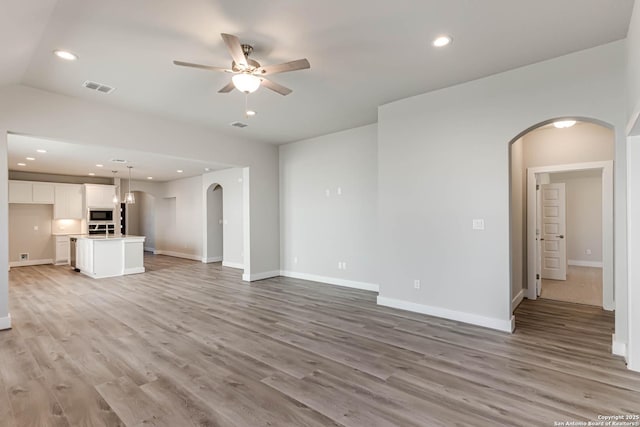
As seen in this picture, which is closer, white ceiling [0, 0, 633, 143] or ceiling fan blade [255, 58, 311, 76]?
white ceiling [0, 0, 633, 143]

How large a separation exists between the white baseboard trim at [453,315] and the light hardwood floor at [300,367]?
0.14m

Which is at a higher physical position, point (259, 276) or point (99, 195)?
point (99, 195)

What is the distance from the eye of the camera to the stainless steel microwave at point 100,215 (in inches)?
396

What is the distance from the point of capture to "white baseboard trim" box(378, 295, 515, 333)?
12.1 feet

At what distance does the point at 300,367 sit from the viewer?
286cm

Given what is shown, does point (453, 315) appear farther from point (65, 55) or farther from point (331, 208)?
point (65, 55)

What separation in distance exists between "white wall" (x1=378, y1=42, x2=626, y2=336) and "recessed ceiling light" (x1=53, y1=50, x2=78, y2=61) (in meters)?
3.79

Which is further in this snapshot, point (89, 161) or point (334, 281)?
point (89, 161)

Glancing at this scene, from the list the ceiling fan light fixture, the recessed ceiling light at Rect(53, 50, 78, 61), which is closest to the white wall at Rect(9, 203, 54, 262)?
the recessed ceiling light at Rect(53, 50, 78, 61)

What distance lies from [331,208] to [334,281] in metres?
1.49

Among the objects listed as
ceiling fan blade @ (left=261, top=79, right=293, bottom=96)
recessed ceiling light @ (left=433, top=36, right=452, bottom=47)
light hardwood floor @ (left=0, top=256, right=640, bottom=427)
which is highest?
recessed ceiling light @ (left=433, top=36, right=452, bottom=47)

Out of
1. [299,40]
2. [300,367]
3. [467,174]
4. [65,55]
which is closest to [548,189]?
[467,174]

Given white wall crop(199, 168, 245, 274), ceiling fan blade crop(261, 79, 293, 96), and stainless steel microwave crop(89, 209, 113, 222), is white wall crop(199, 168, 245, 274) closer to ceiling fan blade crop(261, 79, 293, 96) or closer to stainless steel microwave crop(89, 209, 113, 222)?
stainless steel microwave crop(89, 209, 113, 222)

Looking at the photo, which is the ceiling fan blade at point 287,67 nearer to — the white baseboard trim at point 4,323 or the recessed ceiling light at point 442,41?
the recessed ceiling light at point 442,41
